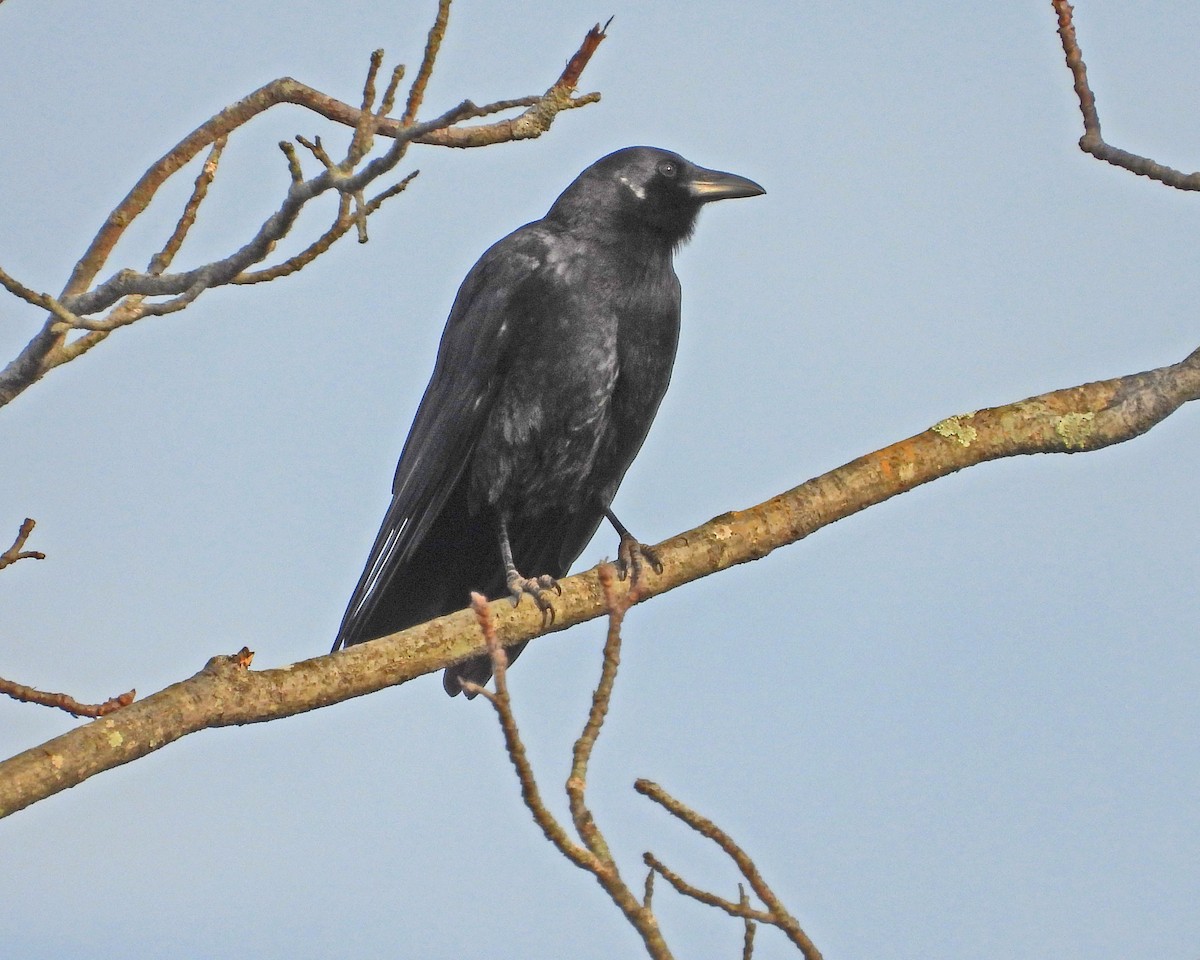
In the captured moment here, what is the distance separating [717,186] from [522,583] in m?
2.31

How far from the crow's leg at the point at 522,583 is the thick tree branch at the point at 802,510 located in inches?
1.2

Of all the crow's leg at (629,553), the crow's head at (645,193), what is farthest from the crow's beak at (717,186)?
the crow's leg at (629,553)

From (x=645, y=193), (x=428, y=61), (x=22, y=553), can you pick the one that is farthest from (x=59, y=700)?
(x=645, y=193)

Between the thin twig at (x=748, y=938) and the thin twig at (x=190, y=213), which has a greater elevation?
the thin twig at (x=190, y=213)

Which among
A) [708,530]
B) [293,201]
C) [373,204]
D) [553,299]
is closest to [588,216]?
[553,299]

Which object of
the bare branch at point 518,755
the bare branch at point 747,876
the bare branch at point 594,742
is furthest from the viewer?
the bare branch at point 747,876

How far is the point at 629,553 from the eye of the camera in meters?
5.09

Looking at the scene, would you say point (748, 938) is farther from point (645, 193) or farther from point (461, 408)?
point (645, 193)

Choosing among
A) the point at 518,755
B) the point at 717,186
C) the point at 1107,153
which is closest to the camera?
the point at 518,755

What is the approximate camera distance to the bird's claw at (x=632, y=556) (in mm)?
4352

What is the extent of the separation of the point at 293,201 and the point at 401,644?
4.31ft

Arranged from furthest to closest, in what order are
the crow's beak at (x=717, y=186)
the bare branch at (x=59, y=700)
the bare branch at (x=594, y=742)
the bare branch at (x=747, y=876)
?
the crow's beak at (x=717, y=186) → the bare branch at (x=59, y=700) → the bare branch at (x=747, y=876) → the bare branch at (x=594, y=742)

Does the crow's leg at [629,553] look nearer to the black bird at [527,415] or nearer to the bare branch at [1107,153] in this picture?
the black bird at [527,415]

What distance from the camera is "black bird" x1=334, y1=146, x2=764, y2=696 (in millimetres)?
5523
